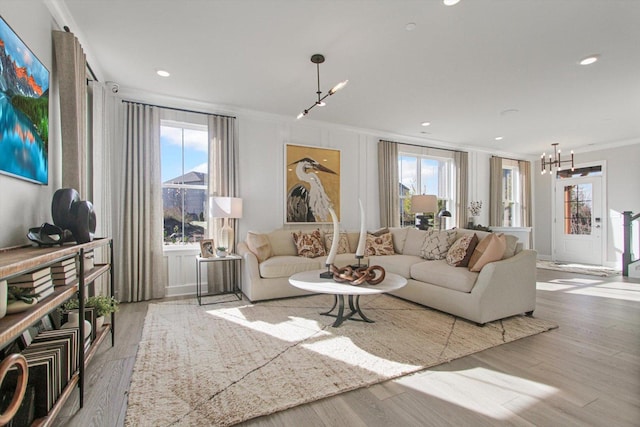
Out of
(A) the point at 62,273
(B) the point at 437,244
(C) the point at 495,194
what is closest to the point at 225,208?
(A) the point at 62,273

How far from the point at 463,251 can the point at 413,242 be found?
116cm

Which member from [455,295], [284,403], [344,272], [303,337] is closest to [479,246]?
[455,295]

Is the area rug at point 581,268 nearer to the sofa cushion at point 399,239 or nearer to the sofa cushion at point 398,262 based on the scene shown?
the sofa cushion at point 399,239

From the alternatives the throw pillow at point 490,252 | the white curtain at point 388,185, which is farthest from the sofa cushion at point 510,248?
the white curtain at point 388,185

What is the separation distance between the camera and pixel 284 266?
3912mm

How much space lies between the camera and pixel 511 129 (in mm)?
5680

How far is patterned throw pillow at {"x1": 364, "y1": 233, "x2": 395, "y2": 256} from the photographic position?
185 inches

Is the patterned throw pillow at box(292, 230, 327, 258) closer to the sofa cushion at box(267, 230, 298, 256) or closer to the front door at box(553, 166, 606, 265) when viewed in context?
the sofa cushion at box(267, 230, 298, 256)

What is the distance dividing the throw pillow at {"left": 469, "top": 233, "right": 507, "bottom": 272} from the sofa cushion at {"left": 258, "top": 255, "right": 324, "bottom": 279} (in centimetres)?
187

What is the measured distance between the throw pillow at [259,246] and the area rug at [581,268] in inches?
235

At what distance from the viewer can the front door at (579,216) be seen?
6969 mm

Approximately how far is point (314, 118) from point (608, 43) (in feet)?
11.9

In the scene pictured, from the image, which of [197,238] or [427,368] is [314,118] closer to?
[197,238]

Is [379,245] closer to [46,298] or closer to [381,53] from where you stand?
[381,53]
